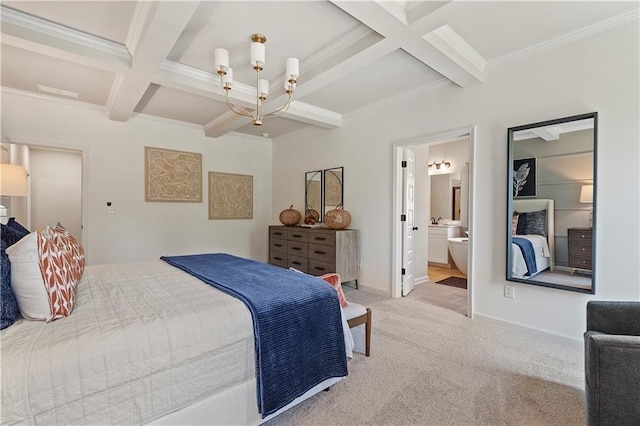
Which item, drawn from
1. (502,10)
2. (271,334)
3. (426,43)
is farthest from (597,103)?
(271,334)

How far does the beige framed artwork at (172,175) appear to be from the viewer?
4520 mm

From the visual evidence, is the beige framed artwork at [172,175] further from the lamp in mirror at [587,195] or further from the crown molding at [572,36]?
the lamp in mirror at [587,195]

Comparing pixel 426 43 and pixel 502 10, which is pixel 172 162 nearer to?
pixel 426 43

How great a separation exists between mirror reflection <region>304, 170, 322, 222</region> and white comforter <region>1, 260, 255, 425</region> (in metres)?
3.36

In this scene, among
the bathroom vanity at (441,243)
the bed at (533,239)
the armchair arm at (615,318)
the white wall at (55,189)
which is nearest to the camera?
the armchair arm at (615,318)

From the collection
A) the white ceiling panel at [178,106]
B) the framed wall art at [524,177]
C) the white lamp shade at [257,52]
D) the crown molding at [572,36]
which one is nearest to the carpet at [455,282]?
the framed wall art at [524,177]

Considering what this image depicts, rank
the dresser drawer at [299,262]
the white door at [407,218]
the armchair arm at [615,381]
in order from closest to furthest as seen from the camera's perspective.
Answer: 1. the armchair arm at [615,381]
2. the white door at [407,218]
3. the dresser drawer at [299,262]

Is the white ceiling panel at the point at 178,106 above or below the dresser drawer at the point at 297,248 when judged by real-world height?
above

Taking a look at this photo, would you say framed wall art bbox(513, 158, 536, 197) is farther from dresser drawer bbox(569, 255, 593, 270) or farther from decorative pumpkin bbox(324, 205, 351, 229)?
decorative pumpkin bbox(324, 205, 351, 229)

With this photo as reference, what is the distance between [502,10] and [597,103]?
3.58 feet

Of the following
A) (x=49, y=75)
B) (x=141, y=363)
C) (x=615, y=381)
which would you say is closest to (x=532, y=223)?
(x=615, y=381)

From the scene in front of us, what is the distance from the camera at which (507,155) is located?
9.32 ft

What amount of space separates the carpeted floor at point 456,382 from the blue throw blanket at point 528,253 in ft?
1.86

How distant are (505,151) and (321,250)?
245 cm
